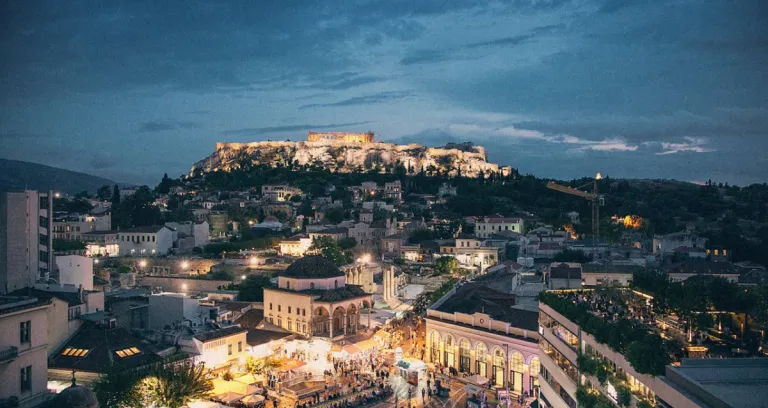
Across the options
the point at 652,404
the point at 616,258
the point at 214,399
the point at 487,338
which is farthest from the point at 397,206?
the point at 652,404

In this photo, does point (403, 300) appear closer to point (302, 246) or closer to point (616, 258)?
point (616, 258)

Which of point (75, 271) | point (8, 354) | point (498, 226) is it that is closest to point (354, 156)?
point (498, 226)

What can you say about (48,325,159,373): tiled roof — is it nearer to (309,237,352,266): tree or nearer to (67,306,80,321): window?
(67,306,80,321): window

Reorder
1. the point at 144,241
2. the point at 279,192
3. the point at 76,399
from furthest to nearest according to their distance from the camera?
1. the point at 279,192
2. the point at 144,241
3. the point at 76,399

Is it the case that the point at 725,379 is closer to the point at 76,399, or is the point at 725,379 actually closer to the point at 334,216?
the point at 76,399

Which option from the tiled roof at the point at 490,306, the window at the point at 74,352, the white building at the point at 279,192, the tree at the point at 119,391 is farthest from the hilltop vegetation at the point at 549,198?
the tree at the point at 119,391

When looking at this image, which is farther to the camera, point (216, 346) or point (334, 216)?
point (334, 216)

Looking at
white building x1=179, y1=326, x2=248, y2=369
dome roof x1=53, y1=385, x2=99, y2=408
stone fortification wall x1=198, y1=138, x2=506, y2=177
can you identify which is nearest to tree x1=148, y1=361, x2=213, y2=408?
dome roof x1=53, y1=385, x2=99, y2=408
